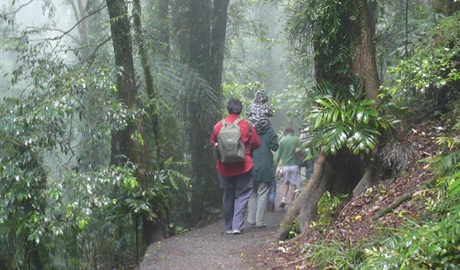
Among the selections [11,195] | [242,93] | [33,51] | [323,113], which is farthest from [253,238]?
[242,93]

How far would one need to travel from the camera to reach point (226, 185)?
865 cm

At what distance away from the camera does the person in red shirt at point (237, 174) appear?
8477 mm

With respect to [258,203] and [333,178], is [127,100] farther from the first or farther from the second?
[333,178]

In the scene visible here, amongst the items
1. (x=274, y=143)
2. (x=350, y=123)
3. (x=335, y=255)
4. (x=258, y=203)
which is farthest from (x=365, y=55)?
(x=258, y=203)

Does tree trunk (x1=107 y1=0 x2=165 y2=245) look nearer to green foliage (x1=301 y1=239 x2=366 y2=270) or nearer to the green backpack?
the green backpack

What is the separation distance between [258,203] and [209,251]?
6.27ft

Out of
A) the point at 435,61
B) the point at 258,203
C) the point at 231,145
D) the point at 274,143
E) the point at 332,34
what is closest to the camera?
the point at 435,61

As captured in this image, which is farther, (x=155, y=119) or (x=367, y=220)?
(x=155, y=119)

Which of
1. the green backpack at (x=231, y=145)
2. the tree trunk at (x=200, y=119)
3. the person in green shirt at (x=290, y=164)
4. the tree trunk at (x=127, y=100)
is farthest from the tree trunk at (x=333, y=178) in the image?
the tree trunk at (x=200, y=119)

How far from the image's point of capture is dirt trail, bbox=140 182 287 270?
278 inches

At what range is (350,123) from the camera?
22.5ft

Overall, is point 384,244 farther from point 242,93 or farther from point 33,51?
point 242,93

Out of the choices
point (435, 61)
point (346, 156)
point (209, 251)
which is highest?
point (435, 61)

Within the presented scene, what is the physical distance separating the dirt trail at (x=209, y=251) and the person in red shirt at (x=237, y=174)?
0.36 m
